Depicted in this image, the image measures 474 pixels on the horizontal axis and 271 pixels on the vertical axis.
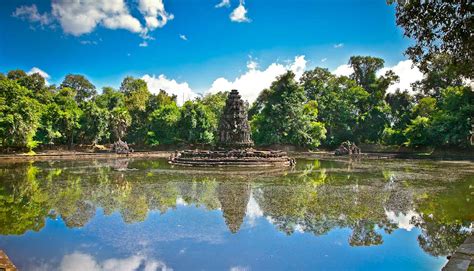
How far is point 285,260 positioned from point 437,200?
8.38 m

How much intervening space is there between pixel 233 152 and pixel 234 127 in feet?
12.8

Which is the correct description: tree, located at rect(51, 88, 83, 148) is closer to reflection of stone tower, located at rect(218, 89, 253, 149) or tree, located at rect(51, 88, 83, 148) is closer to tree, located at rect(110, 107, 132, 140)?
tree, located at rect(110, 107, 132, 140)

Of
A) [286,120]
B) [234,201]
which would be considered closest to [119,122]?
[286,120]

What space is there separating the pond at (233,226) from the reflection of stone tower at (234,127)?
1530 centimetres

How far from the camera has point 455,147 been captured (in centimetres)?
4112

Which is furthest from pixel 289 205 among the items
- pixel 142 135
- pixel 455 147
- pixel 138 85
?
pixel 138 85

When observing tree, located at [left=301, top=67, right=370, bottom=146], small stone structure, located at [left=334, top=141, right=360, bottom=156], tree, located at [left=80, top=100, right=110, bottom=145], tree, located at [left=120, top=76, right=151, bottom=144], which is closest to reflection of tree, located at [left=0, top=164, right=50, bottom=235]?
tree, located at [left=80, top=100, right=110, bottom=145]

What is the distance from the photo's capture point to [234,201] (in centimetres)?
1242

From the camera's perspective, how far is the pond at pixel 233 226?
6621mm

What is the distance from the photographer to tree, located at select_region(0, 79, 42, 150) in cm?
3566

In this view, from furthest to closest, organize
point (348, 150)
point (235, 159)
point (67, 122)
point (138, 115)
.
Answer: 1. point (138, 115)
2. point (67, 122)
3. point (348, 150)
4. point (235, 159)

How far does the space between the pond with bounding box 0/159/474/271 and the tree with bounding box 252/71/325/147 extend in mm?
35630

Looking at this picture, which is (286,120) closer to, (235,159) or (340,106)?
(340,106)

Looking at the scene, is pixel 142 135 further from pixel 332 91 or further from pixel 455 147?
pixel 455 147
